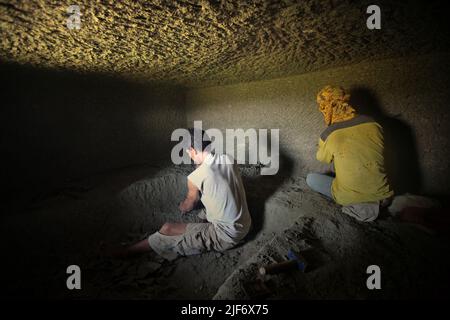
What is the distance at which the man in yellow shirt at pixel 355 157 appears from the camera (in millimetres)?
2246

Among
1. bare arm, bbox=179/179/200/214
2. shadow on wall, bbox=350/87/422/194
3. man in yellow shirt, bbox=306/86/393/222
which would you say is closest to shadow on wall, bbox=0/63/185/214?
bare arm, bbox=179/179/200/214

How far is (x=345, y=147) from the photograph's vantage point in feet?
7.72

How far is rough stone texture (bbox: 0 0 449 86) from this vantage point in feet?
4.22

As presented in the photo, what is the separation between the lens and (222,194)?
216 centimetres

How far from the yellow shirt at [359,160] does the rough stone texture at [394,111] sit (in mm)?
695

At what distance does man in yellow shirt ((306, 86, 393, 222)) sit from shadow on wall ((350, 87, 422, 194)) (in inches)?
25.3

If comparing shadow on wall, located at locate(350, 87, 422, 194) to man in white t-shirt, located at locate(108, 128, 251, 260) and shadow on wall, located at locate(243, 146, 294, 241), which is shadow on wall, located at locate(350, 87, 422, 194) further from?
man in white t-shirt, located at locate(108, 128, 251, 260)

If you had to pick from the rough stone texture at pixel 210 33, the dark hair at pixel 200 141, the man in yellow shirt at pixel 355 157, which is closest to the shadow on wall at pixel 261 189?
the man in yellow shirt at pixel 355 157

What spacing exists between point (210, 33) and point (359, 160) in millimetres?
1943

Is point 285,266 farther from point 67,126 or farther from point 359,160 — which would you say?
point 67,126

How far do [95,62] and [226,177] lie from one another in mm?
1881

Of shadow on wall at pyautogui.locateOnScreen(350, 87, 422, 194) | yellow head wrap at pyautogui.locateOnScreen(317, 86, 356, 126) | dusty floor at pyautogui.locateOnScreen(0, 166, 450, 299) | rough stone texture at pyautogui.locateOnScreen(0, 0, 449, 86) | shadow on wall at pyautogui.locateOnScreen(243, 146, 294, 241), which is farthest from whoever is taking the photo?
shadow on wall at pyautogui.locateOnScreen(243, 146, 294, 241)

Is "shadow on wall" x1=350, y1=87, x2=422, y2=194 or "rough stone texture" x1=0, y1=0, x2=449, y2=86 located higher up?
"rough stone texture" x1=0, y1=0, x2=449, y2=86

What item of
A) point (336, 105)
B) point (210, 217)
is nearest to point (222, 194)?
point (210, 217)
